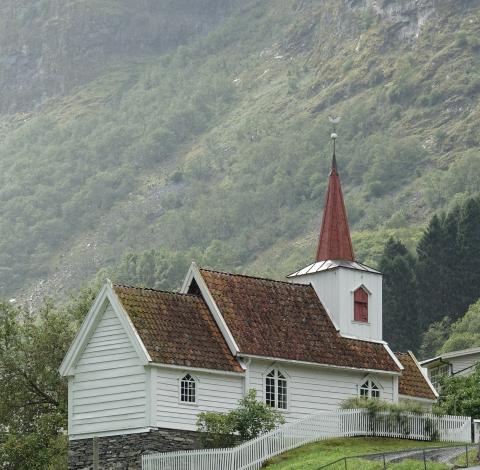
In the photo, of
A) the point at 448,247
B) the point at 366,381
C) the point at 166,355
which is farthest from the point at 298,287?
the point at 448,247

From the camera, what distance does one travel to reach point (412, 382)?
91.9 m

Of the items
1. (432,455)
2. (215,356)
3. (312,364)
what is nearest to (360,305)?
(312,364)

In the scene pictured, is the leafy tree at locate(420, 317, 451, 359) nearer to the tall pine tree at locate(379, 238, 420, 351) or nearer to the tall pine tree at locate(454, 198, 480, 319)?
the tall pine tree at locate(379, 238, 420, 351)

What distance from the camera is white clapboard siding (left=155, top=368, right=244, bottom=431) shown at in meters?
80.6

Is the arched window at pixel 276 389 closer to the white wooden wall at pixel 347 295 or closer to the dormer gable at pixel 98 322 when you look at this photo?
the white wooden wall at pixel 347 295

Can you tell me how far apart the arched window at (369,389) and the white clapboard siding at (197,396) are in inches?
263

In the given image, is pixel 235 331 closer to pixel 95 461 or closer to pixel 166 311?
pixel 166 311

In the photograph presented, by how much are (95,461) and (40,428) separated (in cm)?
1640

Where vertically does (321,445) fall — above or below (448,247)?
below

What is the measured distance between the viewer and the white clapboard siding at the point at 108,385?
266ft

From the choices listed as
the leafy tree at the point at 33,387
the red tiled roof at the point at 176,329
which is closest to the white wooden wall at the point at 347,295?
the red tiled roof at the point at 176,329

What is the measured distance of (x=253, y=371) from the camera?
84.0 meters

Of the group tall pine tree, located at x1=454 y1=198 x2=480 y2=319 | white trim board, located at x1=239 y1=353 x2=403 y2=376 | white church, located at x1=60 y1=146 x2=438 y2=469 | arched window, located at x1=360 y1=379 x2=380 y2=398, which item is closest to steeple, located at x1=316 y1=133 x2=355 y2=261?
white church, located at x1=60 y1=146 x2=438 y2=469

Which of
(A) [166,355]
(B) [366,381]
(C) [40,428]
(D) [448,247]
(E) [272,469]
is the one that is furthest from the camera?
(D) [448,247]
